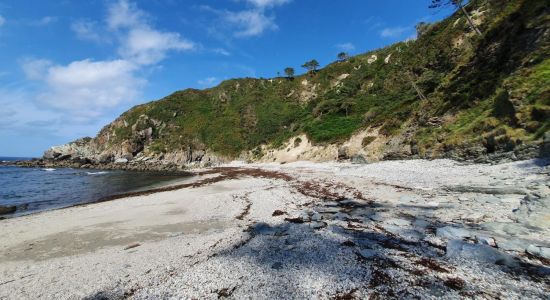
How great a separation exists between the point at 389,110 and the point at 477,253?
33382 millimetres

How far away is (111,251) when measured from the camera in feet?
32.1

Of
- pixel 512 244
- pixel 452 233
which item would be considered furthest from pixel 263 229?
pixel 512 244

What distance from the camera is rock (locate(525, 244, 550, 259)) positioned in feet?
19.1

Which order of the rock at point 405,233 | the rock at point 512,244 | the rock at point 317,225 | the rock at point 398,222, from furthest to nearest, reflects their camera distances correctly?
1. the rock at point 317,225
2. the rock at point 398,222
3. the rock at point 405,233
4. the rock at point 512,244

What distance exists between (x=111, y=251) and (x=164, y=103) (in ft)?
318

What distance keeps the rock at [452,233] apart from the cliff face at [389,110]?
9216 mm

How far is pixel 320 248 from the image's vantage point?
24.8 feet

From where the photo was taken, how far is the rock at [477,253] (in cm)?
578

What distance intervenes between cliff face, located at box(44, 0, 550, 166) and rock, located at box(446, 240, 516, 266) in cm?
1030

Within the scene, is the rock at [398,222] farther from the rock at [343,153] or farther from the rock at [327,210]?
the rock at [343,153]

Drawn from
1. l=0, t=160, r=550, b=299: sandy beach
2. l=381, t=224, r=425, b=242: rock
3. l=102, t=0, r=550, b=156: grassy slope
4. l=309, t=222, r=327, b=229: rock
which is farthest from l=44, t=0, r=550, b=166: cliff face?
l=309, t=222, r=327, b=229: rock

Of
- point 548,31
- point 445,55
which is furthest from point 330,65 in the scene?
point 548,31

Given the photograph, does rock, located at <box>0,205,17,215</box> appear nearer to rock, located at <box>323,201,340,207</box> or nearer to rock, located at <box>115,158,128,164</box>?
rock, located at <box>323,201,340,207</box>

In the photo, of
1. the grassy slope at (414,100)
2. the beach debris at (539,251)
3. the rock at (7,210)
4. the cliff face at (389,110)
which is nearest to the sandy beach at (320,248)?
the beach debris at (539,251)
